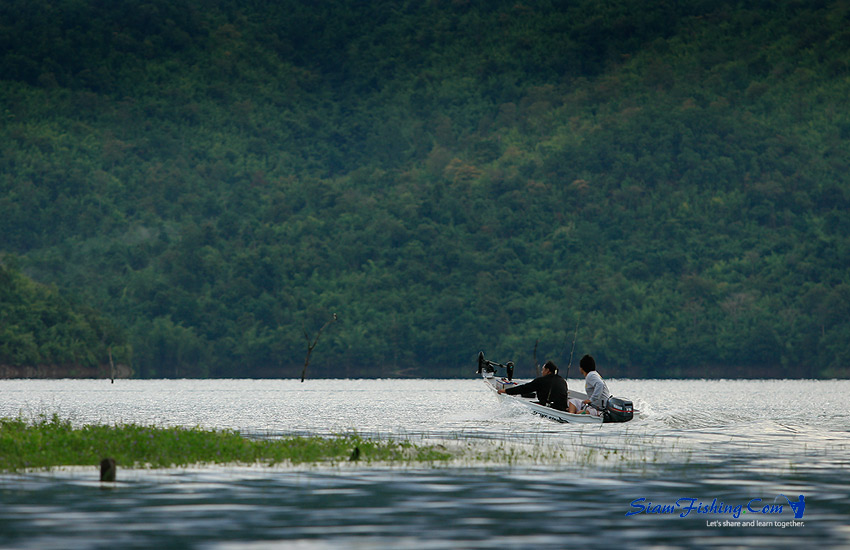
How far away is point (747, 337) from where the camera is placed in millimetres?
177125

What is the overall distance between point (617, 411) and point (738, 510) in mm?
18274

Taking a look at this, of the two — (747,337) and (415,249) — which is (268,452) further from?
(415,249)

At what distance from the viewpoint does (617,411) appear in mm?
38375

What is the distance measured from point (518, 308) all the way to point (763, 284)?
36669 millimetres

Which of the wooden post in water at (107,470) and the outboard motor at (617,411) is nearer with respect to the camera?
the wooden post in water at (107,470)

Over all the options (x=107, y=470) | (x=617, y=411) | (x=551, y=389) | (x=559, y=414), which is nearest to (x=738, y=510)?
(x=107, y=470)

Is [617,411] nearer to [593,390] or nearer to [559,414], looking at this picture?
[593,390]

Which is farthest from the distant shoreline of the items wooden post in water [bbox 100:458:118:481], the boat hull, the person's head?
wooden post in water [bbox 100:458:118:481]

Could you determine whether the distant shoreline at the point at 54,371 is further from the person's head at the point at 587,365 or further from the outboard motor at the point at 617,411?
the outboard motor at the point at 617,411

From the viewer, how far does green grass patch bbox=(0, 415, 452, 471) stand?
26547 mm

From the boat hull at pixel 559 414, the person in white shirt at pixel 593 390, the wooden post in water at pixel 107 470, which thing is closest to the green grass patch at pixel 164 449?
the wooden post in water at pixel 107 470

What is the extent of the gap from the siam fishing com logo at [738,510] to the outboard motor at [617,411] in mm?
16675

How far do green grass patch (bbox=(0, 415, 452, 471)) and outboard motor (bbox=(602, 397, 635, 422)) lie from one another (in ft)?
31.5

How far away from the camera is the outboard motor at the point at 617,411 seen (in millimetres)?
38344
